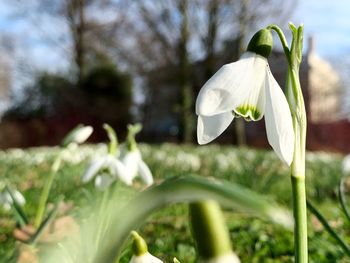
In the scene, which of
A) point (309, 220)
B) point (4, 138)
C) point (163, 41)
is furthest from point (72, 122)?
point (309, 220)

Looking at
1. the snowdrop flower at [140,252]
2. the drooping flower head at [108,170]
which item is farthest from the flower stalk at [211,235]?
the drooping flower head at [108,170]

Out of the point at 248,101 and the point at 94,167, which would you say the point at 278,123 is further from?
the point at 94,167

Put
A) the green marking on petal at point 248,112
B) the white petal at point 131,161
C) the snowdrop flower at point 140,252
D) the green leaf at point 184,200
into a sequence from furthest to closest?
the white petal at point 131,161
the green marking on petal at point 248,112
the snowdrop flower at point 140,252
the green leaf at point 184,200

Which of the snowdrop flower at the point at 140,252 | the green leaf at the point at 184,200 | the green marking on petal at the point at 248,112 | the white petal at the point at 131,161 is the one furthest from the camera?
the white petal at the point at 131,161

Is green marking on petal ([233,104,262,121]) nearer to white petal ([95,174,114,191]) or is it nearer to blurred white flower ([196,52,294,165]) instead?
blurred white flower ([196,52,294,165])

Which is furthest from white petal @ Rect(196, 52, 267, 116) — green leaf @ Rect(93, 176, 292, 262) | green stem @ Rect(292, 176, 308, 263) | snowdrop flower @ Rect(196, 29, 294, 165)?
green leaf @ Rect(93, 176, 292, 262)

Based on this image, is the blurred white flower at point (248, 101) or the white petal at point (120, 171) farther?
the white petal at point (120, 171)

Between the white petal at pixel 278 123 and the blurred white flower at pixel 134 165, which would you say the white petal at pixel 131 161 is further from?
the white petal at pixel 278 123
